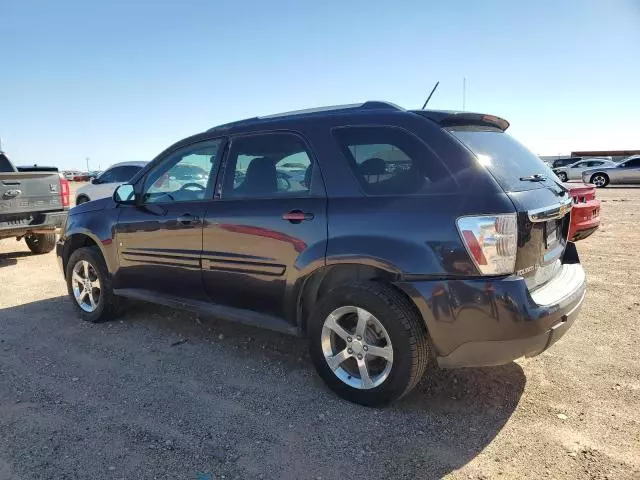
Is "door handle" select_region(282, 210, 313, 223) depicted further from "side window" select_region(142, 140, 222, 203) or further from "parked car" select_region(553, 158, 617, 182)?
"parked car" select_region(553, 158, 617, 182)

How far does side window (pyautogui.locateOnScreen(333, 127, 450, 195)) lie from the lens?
2992 millimetres

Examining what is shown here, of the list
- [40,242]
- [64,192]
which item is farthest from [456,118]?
[40,242]

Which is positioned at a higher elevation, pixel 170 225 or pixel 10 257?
pixel 170 225

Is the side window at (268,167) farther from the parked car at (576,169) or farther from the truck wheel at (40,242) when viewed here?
the parked car at (576,169)

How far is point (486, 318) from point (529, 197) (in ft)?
2.47

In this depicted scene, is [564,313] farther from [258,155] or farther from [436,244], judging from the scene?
[258,155]

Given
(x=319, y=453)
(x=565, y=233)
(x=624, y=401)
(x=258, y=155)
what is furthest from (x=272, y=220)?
(x=624, y=401)

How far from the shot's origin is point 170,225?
422 centimetres

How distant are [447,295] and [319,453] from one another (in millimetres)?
1110

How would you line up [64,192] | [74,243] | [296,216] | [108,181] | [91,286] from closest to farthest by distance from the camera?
[296,216]
[91,286]
[74,243]
[64,192]
[108,181]

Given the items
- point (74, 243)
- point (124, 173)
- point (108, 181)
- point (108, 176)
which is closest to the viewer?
point (74, 243)

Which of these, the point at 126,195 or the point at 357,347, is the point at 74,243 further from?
the point at 357,347

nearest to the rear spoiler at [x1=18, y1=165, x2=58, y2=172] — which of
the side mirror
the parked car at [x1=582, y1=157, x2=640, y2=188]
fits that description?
the side mirror

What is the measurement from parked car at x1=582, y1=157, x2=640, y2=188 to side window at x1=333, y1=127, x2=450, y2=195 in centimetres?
2540
